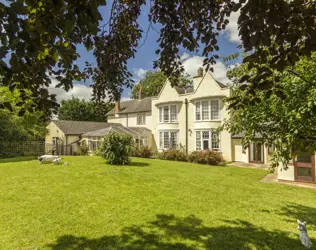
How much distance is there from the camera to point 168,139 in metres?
26.7

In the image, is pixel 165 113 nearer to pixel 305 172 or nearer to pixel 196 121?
pixel 196 121

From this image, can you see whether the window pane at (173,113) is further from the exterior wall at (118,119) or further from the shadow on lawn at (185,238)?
the shadow on lawn at (185,238)

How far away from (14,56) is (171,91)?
25.6 metres

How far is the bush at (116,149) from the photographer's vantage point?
16234 millimetres

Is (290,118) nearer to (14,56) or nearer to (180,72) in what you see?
(180,72)

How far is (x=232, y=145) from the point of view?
Result: 73.3 feet

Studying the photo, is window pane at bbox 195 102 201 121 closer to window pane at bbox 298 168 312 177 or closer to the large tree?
window pane at bbox 298 168 312 177

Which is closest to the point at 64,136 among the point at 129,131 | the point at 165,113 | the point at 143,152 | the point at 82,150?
the point at 82,150

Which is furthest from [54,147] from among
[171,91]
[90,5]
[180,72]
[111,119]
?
[90,5]

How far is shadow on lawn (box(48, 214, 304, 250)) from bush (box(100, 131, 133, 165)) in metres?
10.6

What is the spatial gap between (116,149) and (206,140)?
35.6 feet

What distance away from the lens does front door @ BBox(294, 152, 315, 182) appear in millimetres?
11983

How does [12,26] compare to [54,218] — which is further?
[54,218]

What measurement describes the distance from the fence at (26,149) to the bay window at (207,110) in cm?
1714
